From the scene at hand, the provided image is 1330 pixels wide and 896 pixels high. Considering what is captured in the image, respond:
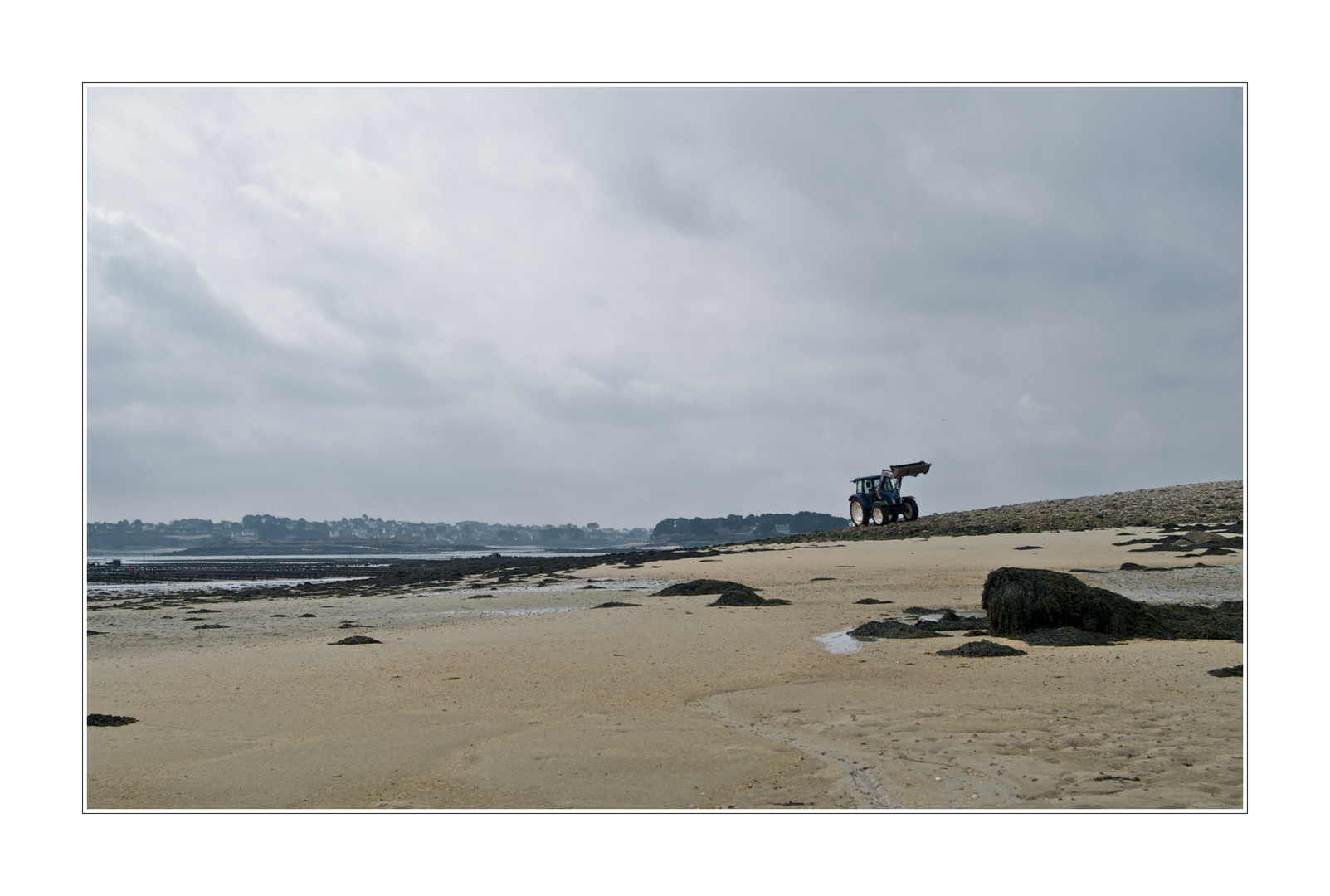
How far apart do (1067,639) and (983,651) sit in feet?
5.02

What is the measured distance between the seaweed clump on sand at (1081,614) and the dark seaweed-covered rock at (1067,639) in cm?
6

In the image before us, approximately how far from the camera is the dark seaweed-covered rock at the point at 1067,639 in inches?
454

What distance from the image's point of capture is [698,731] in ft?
24.1

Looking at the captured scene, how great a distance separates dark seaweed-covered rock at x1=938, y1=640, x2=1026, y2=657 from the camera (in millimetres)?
11023

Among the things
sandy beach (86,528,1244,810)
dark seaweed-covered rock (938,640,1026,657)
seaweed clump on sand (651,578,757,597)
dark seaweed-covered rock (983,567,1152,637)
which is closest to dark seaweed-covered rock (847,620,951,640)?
sandy beach (86,528,1244,810)

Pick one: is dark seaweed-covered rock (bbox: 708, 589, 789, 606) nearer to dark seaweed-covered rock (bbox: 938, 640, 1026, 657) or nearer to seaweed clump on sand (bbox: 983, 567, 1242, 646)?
seaweed clump on sand (bbox: 983, 567, 1242, 646)

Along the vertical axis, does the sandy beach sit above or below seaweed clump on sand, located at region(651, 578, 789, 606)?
above

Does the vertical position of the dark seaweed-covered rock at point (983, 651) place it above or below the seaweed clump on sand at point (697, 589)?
above

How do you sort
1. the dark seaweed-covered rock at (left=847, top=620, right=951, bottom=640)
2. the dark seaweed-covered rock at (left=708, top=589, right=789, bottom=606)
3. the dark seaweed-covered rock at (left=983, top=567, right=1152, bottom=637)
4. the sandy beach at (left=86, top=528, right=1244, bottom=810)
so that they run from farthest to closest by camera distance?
the dark seaweed-covered rock at (left=708, top=589, right=789, bottom=606) → the dark seaweed-covered rock at (left=847, top=620, right=951, bottom=640) → the dark seaweed-covered rock at (left=983, top=567, right=1152, bottom=637) → the sandy beach at (left=86, top=528, right=1244, bottom=810)

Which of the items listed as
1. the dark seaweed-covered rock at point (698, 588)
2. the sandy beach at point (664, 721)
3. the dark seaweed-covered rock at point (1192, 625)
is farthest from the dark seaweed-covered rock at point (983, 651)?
the dark seaweed-covered rock at point (698, 588)

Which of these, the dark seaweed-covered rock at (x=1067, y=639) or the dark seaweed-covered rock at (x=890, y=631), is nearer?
the dark seaweed-covered rock at (x=1067, y=639)

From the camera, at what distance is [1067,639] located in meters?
11.7

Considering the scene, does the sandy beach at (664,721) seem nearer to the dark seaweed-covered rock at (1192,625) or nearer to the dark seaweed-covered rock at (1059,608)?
the dark seaweed-covered rock at (1192,625)

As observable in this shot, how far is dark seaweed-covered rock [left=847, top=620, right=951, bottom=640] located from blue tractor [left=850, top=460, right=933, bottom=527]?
119 ft
